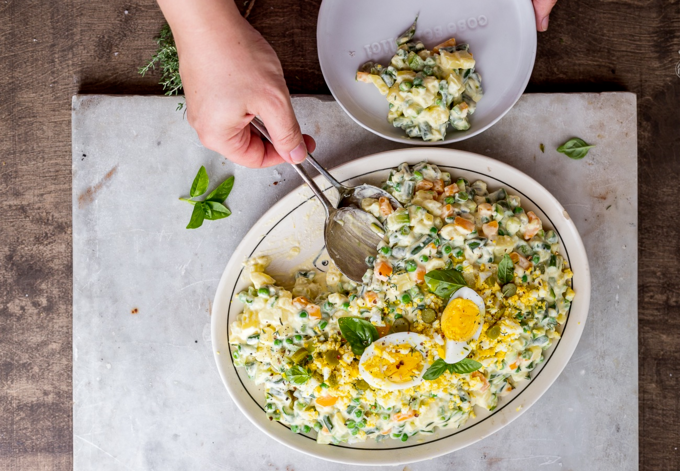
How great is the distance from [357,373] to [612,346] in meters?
1.47

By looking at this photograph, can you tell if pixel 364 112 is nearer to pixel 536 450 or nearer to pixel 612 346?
pixel 612 346

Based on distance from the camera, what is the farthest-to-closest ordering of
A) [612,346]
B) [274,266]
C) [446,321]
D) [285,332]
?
[612,346], [274,266], [285,332], [446,321]

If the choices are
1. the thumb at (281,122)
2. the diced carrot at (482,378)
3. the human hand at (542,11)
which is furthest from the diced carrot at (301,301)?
the human hand at (542,11)

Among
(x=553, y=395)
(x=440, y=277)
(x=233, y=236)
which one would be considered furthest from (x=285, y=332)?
(x=553, y=395)

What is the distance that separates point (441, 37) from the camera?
7.77 feet

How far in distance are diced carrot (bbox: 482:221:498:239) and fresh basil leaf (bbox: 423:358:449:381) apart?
0.61 metres

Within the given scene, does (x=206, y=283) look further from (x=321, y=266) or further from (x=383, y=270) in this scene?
(x=383, y=270)

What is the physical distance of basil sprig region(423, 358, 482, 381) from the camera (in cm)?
220

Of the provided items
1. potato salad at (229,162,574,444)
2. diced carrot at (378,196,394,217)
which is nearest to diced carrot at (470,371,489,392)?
potato salad at (229,162,574,444)

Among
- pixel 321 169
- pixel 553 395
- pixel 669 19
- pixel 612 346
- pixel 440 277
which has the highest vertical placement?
pixel 669 19

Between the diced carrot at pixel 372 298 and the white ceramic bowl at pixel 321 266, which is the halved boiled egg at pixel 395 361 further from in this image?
the white ceramic bowl at pixel 321 266

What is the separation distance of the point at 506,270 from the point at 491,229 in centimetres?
20

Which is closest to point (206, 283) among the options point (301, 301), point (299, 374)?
point (301, 301)

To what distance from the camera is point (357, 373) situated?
7.34 feet
